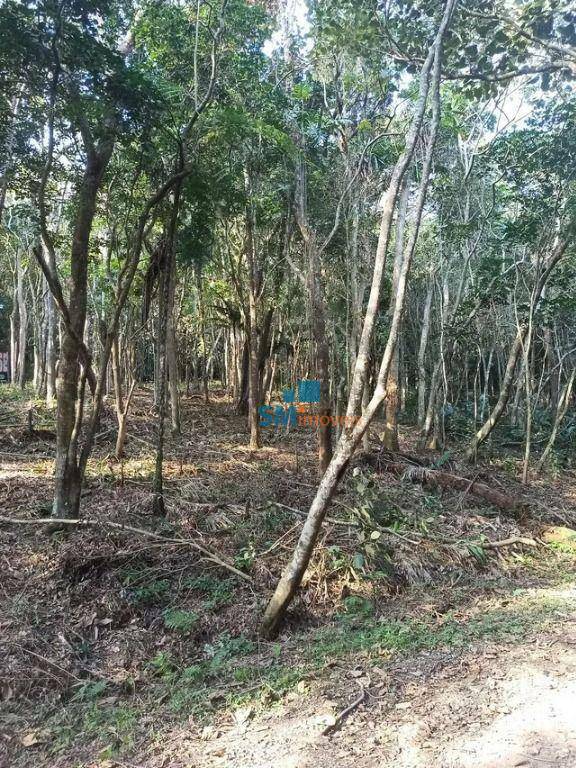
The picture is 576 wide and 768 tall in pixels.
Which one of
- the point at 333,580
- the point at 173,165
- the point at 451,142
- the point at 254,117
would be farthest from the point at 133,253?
→ the point at 451,142

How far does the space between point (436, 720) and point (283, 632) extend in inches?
80.1

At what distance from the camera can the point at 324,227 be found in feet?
43.5

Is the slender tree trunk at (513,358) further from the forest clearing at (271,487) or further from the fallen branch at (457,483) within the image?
the fallen branch at (457,483)

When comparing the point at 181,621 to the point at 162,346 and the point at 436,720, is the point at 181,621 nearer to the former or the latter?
the point at 436,720

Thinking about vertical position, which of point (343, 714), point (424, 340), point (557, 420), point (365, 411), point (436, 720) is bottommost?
point (343, 714)

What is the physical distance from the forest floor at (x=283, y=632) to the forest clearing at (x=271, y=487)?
3cm

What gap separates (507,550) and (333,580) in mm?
2602

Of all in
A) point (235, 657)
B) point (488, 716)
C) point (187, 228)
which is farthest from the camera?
point (187, 228)

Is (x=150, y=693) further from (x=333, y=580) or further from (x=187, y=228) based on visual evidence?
(x=187, y=228)

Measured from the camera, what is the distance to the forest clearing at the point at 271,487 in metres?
3.53

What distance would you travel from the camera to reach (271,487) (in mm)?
8516

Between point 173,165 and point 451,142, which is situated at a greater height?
point 451,142

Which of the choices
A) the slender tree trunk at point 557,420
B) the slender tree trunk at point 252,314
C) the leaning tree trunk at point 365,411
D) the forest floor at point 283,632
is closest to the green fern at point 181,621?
the forest floor at point 283,632

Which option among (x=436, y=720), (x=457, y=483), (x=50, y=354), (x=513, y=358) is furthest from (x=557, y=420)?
(x=50, y=354)
